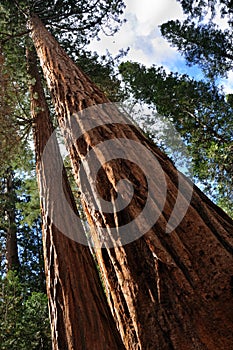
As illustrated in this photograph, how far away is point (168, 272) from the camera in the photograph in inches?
51.8

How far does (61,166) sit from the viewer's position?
15.1 ft

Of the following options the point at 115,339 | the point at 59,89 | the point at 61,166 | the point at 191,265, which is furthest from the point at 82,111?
the point at 61,166

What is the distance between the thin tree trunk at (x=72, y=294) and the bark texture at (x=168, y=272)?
109 centimetres

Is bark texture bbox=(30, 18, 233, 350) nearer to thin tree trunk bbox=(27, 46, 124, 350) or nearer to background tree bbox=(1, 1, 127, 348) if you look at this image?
thin tree trunk bbox=(27, 46, 124, 350)

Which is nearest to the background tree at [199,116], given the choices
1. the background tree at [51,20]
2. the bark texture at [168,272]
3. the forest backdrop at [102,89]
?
the forest backdrop at [102,89]

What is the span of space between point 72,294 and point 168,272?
5.87ft

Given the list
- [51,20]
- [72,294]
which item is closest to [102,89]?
[51,20]

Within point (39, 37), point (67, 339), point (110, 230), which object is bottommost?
point (110, 230)

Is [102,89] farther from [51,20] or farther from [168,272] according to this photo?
[168,272]

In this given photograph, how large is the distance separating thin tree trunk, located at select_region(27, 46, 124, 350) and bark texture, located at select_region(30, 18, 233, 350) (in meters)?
1.09

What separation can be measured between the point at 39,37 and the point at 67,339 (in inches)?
149

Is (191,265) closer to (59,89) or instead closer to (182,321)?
(182,321)

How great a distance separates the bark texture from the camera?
3.88 ft

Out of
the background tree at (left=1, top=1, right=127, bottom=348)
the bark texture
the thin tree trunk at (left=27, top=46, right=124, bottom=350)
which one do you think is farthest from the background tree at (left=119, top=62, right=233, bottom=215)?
the bark texture
